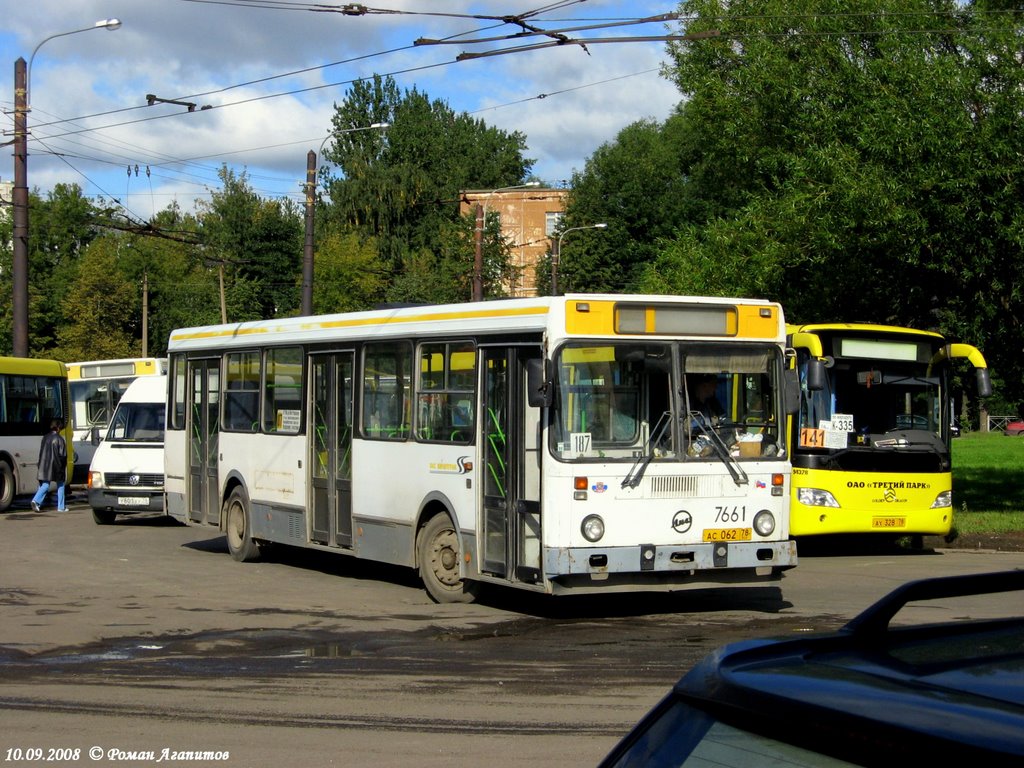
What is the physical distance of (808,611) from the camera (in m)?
12.2

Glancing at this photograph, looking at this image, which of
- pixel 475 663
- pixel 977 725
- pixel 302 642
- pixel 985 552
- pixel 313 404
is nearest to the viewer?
pixel 977 725

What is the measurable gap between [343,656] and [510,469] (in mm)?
2437

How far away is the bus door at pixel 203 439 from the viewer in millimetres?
17906

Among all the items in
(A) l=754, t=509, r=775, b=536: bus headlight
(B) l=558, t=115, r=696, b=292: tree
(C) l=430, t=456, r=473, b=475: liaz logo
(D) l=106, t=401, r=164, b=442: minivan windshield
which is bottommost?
(A) l=754, t=509, r=775, b=536: bus headlight

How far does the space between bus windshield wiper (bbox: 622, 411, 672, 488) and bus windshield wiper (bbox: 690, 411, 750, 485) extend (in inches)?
9.7

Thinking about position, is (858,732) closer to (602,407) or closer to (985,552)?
(602,407)

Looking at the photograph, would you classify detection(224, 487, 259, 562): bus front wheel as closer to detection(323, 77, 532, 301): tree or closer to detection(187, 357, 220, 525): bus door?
detection(187, 357, 220, 525): bus door

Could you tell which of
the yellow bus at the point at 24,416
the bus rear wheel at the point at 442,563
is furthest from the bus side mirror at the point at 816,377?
the yellow bus at the point at 24,416

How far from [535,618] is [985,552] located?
8.42 metres

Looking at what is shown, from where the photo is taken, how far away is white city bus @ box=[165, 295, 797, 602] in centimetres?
1114

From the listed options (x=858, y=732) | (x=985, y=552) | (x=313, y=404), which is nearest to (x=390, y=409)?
(x=313, y=404)

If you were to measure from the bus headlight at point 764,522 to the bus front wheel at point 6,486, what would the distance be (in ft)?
61.7

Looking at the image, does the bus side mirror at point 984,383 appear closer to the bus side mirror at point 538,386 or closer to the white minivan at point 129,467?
the bus side mirror at point 538,386

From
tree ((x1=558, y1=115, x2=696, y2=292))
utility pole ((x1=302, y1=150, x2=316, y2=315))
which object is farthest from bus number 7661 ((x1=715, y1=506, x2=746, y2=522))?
tree ((x1=558, y1=115, x2=696, y2=292))
